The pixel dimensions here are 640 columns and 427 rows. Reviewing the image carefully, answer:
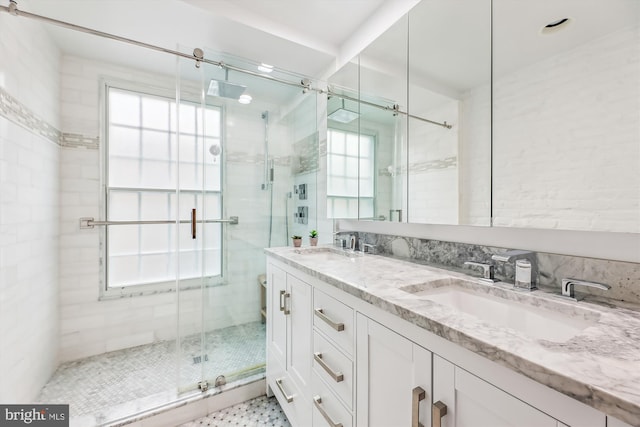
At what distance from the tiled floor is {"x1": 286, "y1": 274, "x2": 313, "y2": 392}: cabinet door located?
0.42 metres

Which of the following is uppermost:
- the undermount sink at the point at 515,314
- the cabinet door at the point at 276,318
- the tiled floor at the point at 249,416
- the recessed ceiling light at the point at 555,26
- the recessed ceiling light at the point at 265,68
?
the recessed ceiling light at the point at 265,68

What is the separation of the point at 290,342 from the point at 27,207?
71.9 inches

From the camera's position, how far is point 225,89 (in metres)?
1.95

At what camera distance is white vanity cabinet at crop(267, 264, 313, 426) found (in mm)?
1275

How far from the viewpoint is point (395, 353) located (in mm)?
773

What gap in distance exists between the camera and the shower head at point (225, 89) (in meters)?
1.89

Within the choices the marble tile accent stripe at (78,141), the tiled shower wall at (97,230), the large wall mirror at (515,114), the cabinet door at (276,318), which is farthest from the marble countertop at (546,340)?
the marble tile accent stripe at (78,141)

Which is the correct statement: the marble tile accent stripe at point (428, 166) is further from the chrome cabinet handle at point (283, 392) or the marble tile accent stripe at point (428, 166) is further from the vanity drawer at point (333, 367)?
the chrome cabinet handle at point (283, 392)

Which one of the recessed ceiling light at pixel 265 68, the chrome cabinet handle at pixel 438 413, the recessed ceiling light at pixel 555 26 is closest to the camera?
the chrome cabinet handle at pixel 438 413

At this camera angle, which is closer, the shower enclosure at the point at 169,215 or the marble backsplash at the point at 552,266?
the marble backsplash at the point at 552,266

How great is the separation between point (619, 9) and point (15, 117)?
8.94 feet

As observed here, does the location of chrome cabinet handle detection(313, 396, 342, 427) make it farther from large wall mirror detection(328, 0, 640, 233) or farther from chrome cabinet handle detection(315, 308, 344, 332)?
large wall mirror detection(328, 0, 640, 233)

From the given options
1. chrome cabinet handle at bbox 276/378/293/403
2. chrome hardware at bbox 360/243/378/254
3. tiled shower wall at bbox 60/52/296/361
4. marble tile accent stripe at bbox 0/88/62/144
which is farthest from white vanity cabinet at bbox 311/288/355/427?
marble tile accent stripe at bbox 0/88/62/144

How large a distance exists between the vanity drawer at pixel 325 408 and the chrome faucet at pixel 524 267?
0.78 meters
